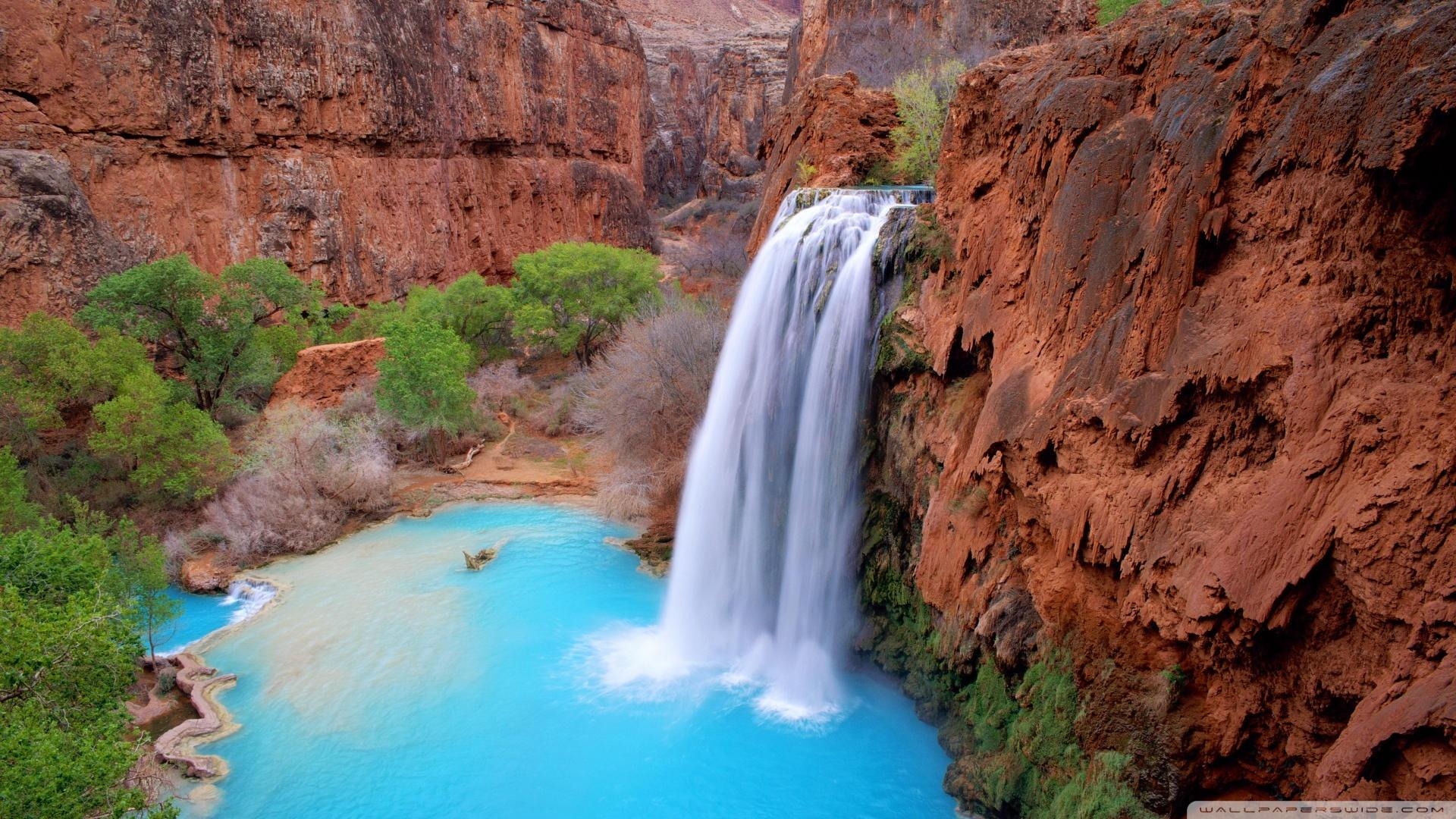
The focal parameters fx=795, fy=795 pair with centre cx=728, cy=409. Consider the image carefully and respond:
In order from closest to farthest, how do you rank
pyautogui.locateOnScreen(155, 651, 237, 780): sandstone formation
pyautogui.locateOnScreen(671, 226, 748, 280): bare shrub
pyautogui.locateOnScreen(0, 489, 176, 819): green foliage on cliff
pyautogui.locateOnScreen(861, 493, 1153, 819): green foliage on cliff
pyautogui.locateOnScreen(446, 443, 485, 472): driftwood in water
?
pyautogui.locateOnScreen(0, 489, 176, 819): green foliage on cliff
pyautogui.locateOnScreen(861, 493, 1153, 819): green foliage on cliff
pyautogui.locateOnScreen(155, 651, 237, 780): sandstone formation
pyautogui.locateOnScreen(446, 443, 485, 472): driftwood in water
pyautogui.locateOnScreen(671, 226, 748, 280): bare shrub

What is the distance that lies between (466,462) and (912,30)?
22554mm

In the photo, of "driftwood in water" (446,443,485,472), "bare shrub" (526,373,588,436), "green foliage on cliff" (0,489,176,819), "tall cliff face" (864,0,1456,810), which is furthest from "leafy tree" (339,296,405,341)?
"tall cliff face" (864,0,1456,810)

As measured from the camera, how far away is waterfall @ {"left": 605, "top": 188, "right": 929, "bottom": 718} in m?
11.4

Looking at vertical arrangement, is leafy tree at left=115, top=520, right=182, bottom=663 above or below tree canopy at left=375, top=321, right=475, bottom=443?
below

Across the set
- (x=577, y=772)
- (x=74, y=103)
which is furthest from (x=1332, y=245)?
(x=74, y=103)

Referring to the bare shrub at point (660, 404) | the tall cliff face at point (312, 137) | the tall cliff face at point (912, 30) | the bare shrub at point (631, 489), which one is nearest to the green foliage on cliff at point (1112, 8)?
the tall cliff face at point (912, 30)

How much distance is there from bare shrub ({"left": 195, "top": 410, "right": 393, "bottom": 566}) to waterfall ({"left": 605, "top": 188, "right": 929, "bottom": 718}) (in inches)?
339

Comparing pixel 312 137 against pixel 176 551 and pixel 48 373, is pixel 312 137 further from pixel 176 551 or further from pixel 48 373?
pixel 176 551

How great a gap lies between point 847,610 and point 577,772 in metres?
4.41

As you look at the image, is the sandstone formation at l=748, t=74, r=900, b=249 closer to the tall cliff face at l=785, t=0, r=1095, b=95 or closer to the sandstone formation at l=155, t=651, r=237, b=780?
the tall cliff face at l=785, t=0, r=1095, b=95

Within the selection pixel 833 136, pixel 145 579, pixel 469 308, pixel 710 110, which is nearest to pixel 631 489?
pixel 145 579

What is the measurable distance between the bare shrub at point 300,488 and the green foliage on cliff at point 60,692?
762 centimetres

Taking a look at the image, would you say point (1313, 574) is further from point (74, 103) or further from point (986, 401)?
point (74, 103)

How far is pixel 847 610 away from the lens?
38.7 ft
